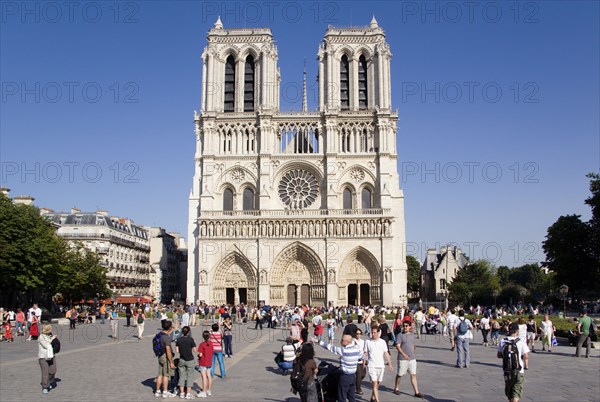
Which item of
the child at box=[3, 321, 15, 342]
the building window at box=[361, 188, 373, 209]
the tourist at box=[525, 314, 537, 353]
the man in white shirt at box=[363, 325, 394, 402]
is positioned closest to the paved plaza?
the tourist at box=[525, 314, 537, 353]

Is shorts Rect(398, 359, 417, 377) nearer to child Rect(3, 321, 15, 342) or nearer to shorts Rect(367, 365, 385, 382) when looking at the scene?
shorts Rect(367, 365, 385, 382)

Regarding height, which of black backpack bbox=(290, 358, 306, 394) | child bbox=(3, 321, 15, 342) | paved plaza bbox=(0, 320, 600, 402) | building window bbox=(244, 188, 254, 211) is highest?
building window bbox=(244, 188, 254, 211)

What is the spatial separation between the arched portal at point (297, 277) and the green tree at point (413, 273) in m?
31.1

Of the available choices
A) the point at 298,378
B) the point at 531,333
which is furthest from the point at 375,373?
the point at 531,333

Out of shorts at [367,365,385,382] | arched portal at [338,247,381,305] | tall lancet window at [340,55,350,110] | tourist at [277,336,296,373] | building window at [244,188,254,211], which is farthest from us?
tall lancet window at [340,55,350,110]

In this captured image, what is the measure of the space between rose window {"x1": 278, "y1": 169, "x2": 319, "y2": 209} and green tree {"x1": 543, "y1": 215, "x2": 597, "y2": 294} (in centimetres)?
2135

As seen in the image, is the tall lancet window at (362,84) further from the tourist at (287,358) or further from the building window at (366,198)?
the tourist at (287,358)

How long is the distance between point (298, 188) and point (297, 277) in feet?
27.5

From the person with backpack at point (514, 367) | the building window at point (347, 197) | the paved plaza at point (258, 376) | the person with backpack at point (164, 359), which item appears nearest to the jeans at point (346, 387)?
the paved plaza at point (258, 376)

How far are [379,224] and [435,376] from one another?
40.2 m

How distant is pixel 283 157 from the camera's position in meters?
57.9

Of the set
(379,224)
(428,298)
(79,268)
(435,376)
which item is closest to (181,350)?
(435,376)

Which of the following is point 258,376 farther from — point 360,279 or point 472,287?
point 472,287

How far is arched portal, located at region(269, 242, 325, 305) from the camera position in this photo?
5538 centimetres
